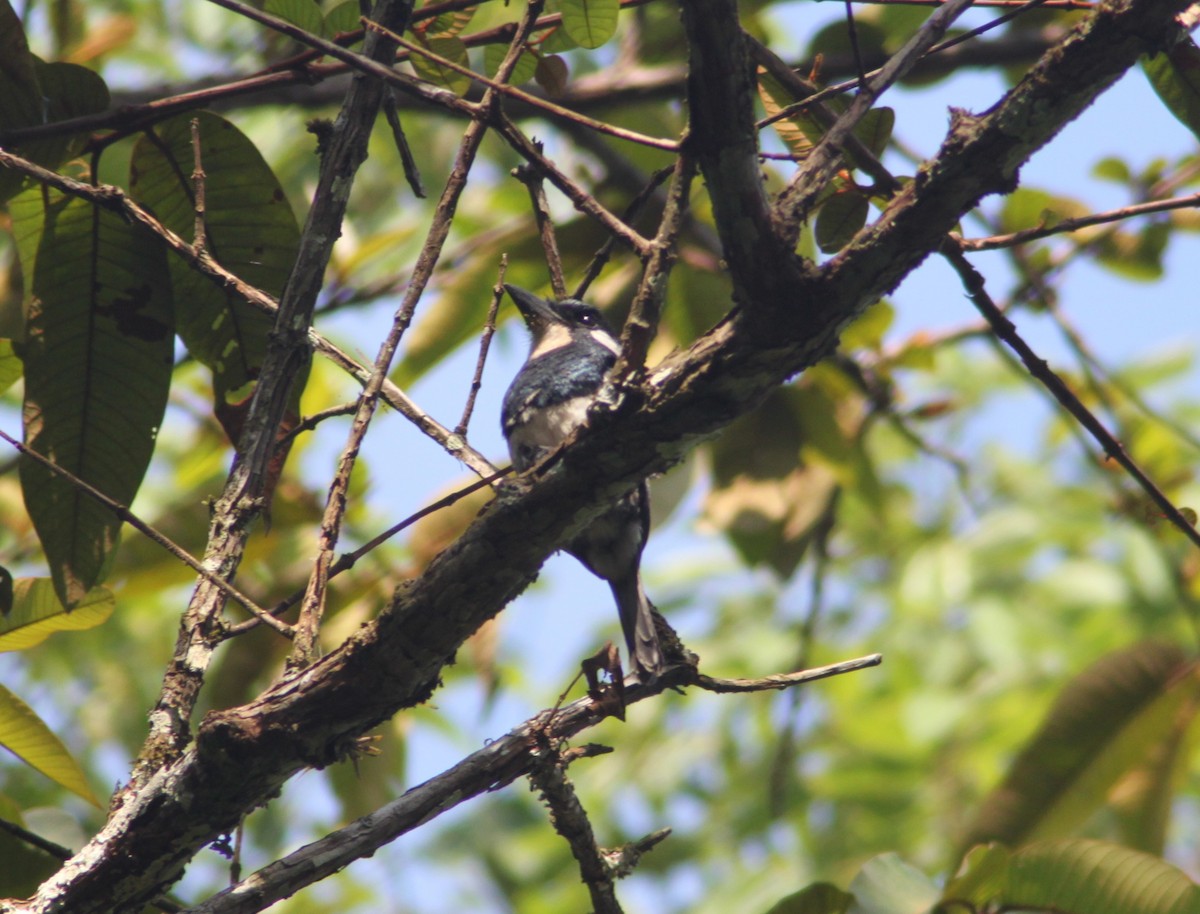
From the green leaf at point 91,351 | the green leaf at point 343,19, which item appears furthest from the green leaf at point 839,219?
the green leaf at point 91,351

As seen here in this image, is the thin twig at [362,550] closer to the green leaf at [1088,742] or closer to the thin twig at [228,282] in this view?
the thin twig at [228,282]

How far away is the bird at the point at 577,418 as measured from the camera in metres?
2.82

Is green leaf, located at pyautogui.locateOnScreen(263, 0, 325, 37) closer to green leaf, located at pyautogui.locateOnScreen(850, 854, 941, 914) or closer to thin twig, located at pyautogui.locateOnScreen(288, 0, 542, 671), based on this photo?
thin twig, located at pyautogui.locateOnScreen(288, 0, 542, 671)

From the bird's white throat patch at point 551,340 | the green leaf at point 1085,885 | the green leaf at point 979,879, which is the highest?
the bird's white throat patch at point 551,340

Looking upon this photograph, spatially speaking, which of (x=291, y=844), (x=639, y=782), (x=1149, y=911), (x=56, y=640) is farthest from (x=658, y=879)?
(x=1149, y=911)

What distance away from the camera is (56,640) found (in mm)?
5039

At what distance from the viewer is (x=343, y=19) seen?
219 centimetres

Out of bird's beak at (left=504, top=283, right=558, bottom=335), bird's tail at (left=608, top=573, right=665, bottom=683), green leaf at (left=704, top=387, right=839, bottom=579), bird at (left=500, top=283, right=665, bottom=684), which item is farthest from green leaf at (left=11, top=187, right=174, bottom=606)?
green leaf at (left=704, top=387, right=839, bottom=579)

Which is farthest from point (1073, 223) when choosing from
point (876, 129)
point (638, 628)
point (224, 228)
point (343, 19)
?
point (224, 228)

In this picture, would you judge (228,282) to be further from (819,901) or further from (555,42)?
(819,901)

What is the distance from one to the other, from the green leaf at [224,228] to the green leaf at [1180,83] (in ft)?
4.86

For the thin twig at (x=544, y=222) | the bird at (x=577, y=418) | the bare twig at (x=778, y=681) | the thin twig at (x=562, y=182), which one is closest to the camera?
the thin twig at (x=562, y=182)

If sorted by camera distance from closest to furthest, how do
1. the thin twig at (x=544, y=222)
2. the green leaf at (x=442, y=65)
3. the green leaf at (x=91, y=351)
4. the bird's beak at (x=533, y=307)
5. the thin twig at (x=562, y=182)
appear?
the thin twig at (x=562, y=182) < the green leaf at (x=442, y=65) < the green leaf at (x=91, y=351) < the thin twig at (x=544, y=222) < the bird's beak at (x=533, y=307)

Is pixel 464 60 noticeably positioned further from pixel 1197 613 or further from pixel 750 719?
pixel 750 719
